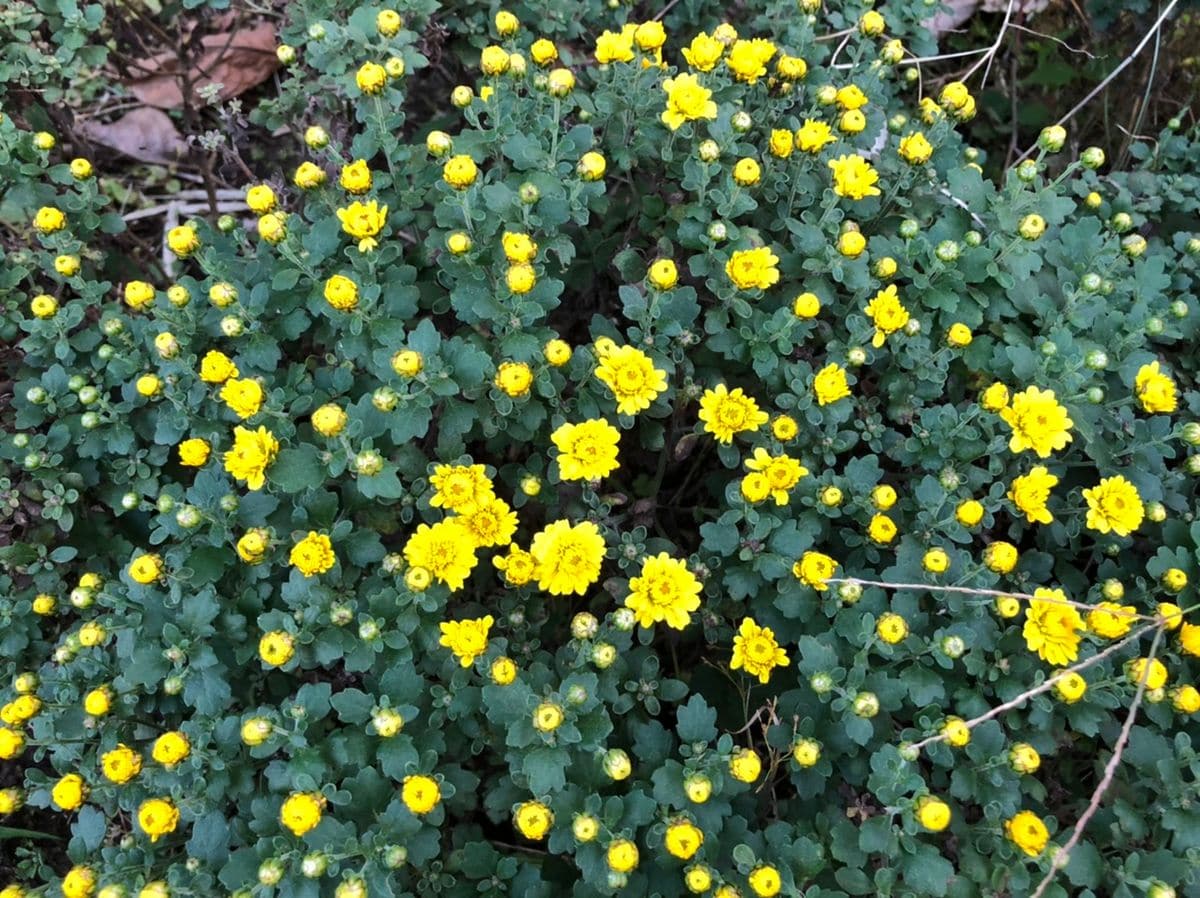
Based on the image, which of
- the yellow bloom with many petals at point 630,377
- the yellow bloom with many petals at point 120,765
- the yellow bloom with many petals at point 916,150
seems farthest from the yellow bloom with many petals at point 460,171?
the yellow bloom with many petals at point 120,765

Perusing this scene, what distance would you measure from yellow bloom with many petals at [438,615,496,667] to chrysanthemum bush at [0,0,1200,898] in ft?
0.06

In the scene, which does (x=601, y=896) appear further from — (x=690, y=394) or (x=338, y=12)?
(x=338, y=12)

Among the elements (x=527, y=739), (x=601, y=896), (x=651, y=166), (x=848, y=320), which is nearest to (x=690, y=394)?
(x=848, y=320)

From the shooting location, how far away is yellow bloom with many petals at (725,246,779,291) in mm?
2992

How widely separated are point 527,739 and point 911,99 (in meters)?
3.77

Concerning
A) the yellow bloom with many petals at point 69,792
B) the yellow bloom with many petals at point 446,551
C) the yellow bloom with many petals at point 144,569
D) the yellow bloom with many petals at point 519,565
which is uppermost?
the yellow bloom with many petals at point 446,551

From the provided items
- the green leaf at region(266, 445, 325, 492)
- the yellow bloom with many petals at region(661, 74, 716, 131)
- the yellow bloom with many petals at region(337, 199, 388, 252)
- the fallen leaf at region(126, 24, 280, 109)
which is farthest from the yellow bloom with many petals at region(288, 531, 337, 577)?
the fallen leaf at region(126, 24, 280, 109)

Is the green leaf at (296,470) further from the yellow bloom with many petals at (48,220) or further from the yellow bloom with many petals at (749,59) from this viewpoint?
the yellow bloom with many petals at (749,59)

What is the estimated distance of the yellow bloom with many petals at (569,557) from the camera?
8.90ft

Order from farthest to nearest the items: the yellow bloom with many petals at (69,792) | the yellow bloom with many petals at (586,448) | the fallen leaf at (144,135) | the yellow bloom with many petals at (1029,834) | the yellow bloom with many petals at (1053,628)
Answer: the fallen leaf at (144,135), the yellow bloom with many petals at (586,448), the yellow bloom with many petals at (1053,628), the yellow bloom with many petals at (69,792), the yellow bloom with many petals at (1029,834)

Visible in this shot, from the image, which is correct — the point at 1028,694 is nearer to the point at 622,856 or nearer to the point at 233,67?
the point at 622,856

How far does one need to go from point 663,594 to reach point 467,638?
61 centimetres

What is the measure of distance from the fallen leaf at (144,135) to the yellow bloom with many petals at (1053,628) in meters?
4.92

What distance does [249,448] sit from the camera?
8.90ft
